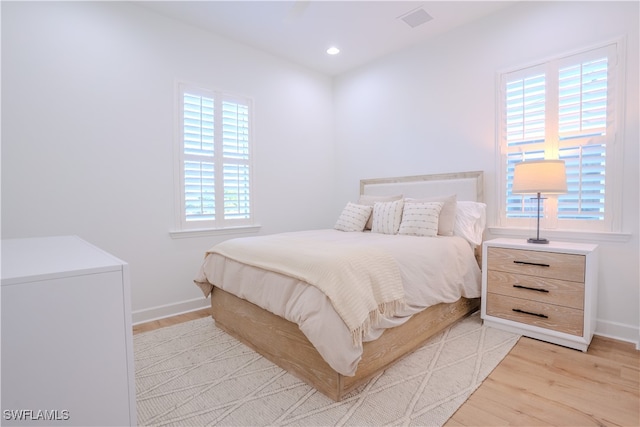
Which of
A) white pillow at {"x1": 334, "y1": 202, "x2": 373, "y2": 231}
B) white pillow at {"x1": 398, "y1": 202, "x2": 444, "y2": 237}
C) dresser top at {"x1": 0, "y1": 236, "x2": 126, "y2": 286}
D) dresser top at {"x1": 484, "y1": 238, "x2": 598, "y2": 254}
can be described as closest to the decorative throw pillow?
white pillow at {"x1": 334, "y1": 202, "x2": 373, "y2": 231}

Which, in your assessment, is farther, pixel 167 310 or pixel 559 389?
pixel 167 310

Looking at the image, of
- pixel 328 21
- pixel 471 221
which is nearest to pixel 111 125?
pixel 328 21

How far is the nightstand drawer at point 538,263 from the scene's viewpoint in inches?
87.3

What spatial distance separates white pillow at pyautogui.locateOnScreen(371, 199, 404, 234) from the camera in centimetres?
306

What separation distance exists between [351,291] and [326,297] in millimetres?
136

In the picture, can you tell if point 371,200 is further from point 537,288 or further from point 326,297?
point 326,297

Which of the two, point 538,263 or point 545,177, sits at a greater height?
point 545,177

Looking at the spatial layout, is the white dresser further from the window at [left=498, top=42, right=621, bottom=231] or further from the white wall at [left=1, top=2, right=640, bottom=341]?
the window at [left=498, top=42, right=621, bottom=231]

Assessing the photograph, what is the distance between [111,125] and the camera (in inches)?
107

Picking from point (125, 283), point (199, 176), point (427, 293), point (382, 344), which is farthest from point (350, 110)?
point (125, 283)

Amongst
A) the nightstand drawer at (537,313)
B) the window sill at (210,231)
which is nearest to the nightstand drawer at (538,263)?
the nightstand drawer at (537,313)

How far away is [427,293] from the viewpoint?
7.07ft

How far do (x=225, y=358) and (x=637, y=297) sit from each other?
299 cm

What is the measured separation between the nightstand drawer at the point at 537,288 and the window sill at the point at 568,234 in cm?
55
